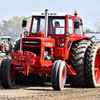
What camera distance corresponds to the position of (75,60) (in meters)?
8.02

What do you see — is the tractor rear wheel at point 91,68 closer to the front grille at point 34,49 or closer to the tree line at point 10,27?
the front grille at point 34,49

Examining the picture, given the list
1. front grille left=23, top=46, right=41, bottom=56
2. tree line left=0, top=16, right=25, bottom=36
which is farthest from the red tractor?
tree line left=0, top=16, right=25, bottom=36

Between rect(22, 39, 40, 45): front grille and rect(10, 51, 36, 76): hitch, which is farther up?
rect(22, 39, 40, 45): front grille

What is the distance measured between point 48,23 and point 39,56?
1414 millimetres

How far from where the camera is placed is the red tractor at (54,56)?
285 inches

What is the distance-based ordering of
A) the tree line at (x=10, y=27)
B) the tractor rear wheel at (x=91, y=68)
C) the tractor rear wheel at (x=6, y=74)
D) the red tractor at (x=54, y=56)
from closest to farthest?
the red tractor at (x=54, y=56), the tractor rear wheel at (x=6, y=74), the tractor rear wheel at (x=91, y=68), the tree line at (x=10, y=27)

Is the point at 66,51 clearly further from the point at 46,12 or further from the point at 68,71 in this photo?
the point at 46,12

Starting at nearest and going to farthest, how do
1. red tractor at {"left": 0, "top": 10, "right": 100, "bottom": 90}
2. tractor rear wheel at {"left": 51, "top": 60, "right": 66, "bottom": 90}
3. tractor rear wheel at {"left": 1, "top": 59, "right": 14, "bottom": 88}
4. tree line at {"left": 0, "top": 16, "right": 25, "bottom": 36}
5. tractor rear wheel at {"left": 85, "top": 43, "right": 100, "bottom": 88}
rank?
tractor rear wheel at {"left": 51, "top": 60, "right": 66, "bottom": 90} < red tractor at {"left": 0, "top": 10, "right": 100, "bottom": 90} < tractor rear wheel at {"left": 1, "top": 59, "right": 14, "bottom": 88} < tractor rear wheel at {"left": 85, "top": 43, "right": 100, "bottom": 88} < tree line at {"left": 0, "top": 16, "right": 25, "bottom": 36}

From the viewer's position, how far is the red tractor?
724cm

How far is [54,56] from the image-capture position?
8148 millimetres

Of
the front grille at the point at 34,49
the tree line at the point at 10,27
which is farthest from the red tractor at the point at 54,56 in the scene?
the tree line at the point at 10,27

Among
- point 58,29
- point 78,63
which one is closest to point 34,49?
point 58,29

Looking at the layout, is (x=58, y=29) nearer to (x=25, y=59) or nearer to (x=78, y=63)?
(x=78, y=63)

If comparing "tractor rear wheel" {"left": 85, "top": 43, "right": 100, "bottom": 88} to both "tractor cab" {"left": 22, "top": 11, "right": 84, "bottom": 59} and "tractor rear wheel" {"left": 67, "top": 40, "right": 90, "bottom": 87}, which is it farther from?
"tractor cab" {"left": 22, "top": 11, "right": 84, "bottom": 59}
